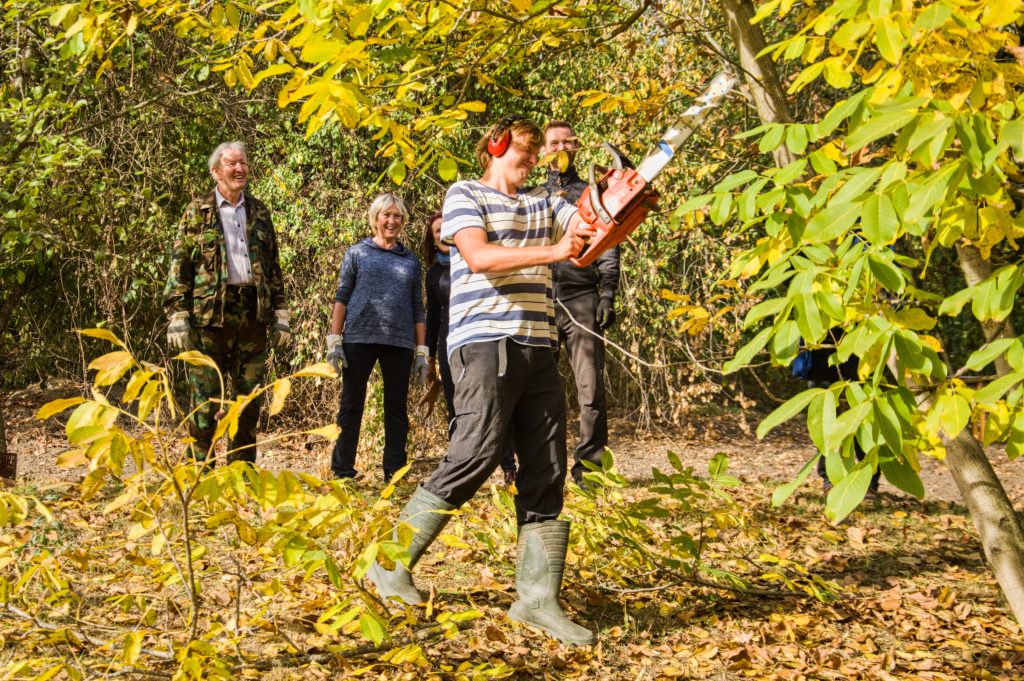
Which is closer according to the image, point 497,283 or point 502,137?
point 497,283

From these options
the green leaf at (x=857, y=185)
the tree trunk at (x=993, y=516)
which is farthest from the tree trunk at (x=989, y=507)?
the green leaf at (x=857, y=185)

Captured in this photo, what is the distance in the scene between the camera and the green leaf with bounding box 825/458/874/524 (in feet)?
5.55

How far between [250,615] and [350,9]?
81.7 inches

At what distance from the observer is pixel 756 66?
3527mm

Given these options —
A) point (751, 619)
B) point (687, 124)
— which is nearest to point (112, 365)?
point (687, 124)

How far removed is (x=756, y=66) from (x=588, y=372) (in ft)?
6.81

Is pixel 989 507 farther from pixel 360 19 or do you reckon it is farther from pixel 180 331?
pixel 180 331

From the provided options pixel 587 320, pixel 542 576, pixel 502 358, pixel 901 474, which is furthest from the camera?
pixel 587 320

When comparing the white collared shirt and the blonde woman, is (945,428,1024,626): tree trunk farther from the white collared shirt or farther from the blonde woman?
the white collared shirt

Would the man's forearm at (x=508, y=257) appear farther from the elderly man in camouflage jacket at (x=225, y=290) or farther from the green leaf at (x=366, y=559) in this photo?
the elderly man in camouflage jacket at (x=225, y=290)

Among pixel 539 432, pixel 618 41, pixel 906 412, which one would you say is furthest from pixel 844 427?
pixel 618 41

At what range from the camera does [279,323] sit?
482cm

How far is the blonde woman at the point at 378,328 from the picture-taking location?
5.39 m

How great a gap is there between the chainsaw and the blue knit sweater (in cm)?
279
